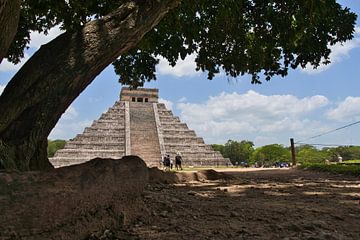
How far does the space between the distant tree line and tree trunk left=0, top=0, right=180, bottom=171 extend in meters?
49.6

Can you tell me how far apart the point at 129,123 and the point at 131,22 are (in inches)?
1456

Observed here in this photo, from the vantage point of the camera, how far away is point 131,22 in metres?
3.97

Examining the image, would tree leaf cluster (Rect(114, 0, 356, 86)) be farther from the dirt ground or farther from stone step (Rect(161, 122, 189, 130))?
stone step (Rect(161, 122, 189, 130))

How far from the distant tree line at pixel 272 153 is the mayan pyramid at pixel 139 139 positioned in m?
17.3

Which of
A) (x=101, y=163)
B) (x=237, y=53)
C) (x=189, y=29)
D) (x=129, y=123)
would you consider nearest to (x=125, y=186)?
(x=101, y=163)

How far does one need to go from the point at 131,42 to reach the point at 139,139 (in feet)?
114

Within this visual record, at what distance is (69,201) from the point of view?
237cm

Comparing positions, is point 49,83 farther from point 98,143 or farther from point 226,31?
point 98,143

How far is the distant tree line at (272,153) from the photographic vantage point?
186 ft

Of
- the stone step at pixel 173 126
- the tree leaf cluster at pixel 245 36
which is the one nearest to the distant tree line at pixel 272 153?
the stone step at pixel 173 126

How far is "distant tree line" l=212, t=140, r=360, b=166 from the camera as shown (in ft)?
186

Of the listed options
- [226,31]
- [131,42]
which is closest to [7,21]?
[131,42]

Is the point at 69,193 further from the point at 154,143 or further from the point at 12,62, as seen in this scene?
the point at 154,143

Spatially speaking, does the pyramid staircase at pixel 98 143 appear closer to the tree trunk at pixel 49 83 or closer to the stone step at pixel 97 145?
the stone step at pixel 97 145
